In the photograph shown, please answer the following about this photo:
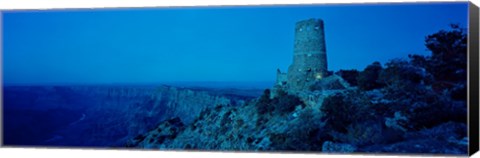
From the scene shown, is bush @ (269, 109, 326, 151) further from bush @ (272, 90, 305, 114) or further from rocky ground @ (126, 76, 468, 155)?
bush @ (272, 90, 305, 114)

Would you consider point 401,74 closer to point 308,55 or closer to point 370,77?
point 370,77

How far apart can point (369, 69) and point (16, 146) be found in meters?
5.35

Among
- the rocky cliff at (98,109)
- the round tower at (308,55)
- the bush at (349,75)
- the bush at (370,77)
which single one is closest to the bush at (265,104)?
the rocky cliff at (98,109)

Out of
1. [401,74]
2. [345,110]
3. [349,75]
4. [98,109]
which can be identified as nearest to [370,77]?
[349,75]

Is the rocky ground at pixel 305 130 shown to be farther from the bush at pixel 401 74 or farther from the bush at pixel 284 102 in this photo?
the bush at pixel 401 74

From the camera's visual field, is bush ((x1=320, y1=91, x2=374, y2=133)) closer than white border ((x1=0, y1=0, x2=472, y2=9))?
Yes

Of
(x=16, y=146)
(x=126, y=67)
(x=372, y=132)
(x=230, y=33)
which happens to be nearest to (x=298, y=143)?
(x=372, y=132)

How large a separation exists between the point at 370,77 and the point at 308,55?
0.90m

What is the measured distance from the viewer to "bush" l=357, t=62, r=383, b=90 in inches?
487

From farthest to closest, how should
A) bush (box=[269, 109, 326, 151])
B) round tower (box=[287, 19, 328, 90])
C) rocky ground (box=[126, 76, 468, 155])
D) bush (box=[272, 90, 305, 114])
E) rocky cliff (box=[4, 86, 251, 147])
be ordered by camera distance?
rocky cliff (box=[4, 86, 251, 147]), bush (box=[272, 90, 305, 114]), bush (box=[269, 109, 326, 151]), round tower (box=[287, 19, 328, 90]), rocky ground (box=[126, 76, 468, 155])

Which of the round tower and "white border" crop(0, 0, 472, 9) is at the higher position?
"white border" crop(0, 0, 472, 9)

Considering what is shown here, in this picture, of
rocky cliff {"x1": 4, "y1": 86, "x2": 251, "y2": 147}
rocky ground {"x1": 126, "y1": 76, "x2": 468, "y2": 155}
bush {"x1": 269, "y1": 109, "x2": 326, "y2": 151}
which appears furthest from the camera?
rocky cliff {"x1": 4, "y1": 86, "x2": 251, "y2": 147}

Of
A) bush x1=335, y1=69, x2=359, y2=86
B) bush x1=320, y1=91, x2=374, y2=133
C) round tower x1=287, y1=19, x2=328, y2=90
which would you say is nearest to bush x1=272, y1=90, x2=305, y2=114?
round tower x1=287, y1=19, x2=328, y2=90

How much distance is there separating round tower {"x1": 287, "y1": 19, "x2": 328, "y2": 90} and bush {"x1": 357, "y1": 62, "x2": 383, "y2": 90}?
0.50m
